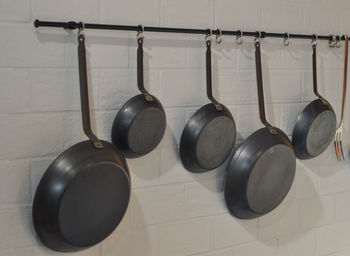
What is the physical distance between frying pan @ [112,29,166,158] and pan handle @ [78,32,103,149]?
8 centimetres

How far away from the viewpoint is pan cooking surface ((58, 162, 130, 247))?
96 centimetres

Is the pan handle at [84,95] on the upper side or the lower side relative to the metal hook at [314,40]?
lower

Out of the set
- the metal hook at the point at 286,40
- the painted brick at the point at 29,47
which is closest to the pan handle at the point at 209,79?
the metal hook at the point at 286,40

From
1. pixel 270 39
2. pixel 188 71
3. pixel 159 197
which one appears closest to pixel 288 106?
pixel 270 39

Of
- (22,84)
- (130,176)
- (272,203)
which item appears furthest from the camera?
(272,203)

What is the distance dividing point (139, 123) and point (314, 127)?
1.88 ft

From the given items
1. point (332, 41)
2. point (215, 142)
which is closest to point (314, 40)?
→ point (332, 41)

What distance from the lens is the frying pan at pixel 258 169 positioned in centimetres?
123

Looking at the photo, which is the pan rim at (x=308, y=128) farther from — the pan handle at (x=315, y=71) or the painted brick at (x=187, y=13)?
the painted brick at (x=187, y=13)

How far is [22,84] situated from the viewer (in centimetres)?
96

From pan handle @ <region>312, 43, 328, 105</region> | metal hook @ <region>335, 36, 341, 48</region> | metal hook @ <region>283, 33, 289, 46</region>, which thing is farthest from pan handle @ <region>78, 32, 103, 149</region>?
metal hook @ <region>335, 36, 341, 48</region>

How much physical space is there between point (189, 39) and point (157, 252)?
0.53 meters

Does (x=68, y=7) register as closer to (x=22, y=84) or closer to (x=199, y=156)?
(x=22, y=84)

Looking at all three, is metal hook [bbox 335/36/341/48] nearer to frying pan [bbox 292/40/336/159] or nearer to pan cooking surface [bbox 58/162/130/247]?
frying pan [bbox 292/40/336/159]
